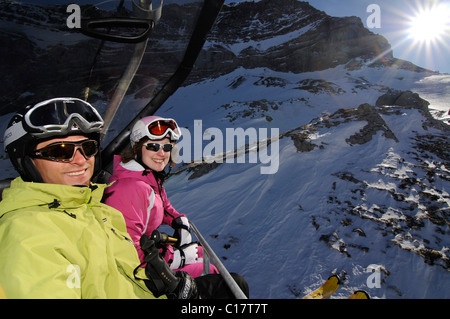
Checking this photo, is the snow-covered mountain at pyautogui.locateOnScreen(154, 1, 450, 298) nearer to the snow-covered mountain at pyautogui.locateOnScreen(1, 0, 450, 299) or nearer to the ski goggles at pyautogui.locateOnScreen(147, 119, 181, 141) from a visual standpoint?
the snow-covered mountain at pyautogui.locateOnScreen(1, 0, 450, 299)

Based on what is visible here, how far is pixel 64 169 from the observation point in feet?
4.79

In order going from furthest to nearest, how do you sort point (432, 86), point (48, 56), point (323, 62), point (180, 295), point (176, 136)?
point (323, 62)
point (432, 86)
point (176, 136)
point (48, 56)
point (180, 295)

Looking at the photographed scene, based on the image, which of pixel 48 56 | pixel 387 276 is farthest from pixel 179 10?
pixel 387 276

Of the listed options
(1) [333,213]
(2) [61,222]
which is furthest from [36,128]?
(1) [333,213]

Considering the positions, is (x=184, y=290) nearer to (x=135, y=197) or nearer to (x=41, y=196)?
(x=135, y=197)

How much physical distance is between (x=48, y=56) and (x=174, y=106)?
37.1 m

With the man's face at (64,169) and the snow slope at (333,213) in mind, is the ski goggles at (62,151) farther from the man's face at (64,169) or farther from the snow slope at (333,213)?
the snow slope at (333,213)

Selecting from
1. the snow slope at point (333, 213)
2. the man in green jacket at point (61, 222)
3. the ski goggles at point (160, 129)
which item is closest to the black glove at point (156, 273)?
the man in green jacket at point (61, 222)

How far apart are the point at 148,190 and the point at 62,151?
34.3 inches

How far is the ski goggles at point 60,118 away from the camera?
4.75ft
